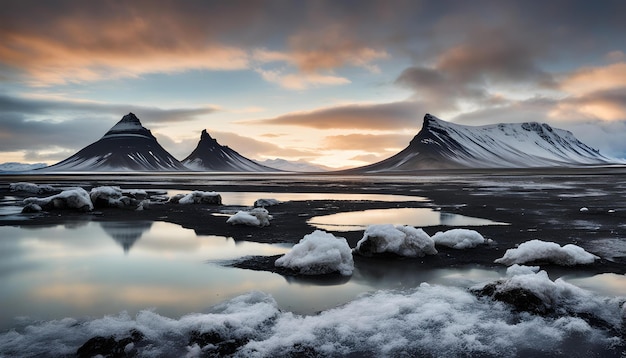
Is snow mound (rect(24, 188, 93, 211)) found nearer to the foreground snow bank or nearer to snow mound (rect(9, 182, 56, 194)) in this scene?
the foreground snow bank

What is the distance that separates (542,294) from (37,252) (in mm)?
13985

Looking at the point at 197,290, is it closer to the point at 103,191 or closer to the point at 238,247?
the point at 238,247

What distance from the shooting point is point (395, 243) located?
12.1 meters

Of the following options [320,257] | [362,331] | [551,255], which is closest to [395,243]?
[320,257]

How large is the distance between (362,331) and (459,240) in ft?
24.3

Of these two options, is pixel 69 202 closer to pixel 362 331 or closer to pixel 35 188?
pixel 362 331

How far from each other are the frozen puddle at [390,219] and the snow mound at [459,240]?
16.2 ft

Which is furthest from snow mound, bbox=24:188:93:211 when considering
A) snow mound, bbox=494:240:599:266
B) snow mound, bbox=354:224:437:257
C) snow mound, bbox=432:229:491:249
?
snow mound, bbox=494:240:599:266

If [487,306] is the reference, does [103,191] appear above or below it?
above

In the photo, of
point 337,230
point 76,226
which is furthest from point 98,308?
point 76,226

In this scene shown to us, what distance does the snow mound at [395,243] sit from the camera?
479 inches

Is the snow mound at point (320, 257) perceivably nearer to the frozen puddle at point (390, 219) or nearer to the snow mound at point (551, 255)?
the snow mound at point (551, 255)

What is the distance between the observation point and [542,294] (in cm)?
780

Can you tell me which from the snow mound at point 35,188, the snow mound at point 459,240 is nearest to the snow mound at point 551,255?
the snow mound at point 459,240
